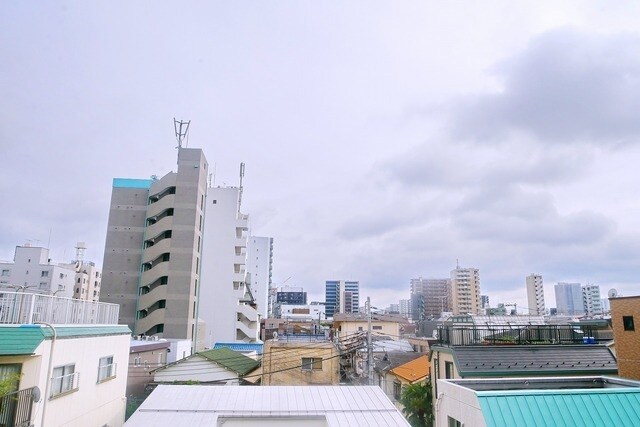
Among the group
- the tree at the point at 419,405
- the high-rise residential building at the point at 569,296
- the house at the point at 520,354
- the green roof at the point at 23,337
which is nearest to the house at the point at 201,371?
the tree at the point at 419,405

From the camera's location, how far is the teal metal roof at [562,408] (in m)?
12.0

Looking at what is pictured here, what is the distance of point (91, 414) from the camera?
15438 mm

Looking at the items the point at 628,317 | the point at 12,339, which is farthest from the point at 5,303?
the point at 628,317

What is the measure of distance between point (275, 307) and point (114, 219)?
276 ft

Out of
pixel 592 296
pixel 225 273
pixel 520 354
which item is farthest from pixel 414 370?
pixel 592 296

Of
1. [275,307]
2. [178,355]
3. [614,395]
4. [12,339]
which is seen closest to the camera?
[12,339]

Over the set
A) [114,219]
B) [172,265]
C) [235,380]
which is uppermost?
[114,219]

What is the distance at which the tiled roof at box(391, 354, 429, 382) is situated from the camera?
26759 mm

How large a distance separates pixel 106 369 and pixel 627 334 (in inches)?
753

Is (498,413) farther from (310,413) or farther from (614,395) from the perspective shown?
(310,413)

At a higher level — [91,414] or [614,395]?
[614,395]

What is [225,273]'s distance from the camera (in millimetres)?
61188

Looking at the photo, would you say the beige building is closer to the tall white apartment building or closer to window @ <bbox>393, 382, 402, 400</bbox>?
window @ <bbox>393, 382, 402, 400</bbox>

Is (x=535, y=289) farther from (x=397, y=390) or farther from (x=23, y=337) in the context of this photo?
(x=23, y=337)
